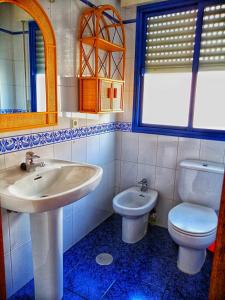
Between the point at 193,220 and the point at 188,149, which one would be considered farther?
the point at 188,149

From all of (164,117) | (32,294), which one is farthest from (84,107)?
(32,294)

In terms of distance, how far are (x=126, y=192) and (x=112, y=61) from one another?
4.39 feet

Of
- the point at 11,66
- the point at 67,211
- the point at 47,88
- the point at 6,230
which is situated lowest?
the point at 67,211

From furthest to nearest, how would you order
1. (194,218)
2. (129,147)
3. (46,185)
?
(129,147)
(194,218)
(46,185)

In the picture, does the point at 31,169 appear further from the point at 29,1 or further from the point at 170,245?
the point at 170,245

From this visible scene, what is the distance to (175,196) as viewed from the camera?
2.48 meters

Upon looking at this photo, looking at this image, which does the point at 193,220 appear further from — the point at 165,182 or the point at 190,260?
the point at 165,182

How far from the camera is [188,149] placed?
2.33 meters

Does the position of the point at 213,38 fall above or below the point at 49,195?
above

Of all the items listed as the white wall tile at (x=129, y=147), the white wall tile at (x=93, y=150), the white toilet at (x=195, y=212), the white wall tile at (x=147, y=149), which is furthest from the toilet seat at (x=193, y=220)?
the white wall tile at (x=93, y=150)

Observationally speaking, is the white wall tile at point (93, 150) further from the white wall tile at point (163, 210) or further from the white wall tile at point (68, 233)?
the white wall tile at point (163, 210)

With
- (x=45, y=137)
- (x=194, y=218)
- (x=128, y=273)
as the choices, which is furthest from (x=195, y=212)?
(x=45, y=137)

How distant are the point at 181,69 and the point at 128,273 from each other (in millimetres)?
1861

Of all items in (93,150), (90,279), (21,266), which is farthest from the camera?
(93,150)
